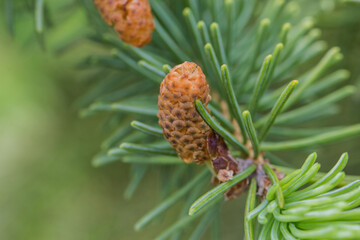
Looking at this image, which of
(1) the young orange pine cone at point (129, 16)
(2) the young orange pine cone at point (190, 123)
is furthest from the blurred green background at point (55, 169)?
(2) the young orange pine cone at point (190, 123)

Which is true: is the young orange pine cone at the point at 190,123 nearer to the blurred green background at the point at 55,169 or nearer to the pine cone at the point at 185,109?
the pine cone at the point at 185,109

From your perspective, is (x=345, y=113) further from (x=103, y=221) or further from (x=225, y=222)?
(x=103, y=221)

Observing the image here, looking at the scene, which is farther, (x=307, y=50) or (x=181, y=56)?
(x=307, y=50)

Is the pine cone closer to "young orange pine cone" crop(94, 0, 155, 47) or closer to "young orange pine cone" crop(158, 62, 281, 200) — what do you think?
"young orange pine cone" crop(158, 62, 281, 200)

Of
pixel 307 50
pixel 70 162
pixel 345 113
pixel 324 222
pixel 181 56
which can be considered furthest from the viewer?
pixel 70 162

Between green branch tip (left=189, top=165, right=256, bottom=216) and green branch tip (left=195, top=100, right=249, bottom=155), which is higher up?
green branch tip (left=195, top=100, right=249, bottom=155)

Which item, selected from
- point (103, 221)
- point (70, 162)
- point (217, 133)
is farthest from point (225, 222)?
point (217, 133)

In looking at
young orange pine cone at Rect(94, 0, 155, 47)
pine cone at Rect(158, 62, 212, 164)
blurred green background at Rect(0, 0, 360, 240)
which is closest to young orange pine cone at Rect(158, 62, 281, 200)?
pine cone at Rect(158, 62, 212, 164)

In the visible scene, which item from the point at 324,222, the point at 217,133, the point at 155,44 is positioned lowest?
the point at 324,222
